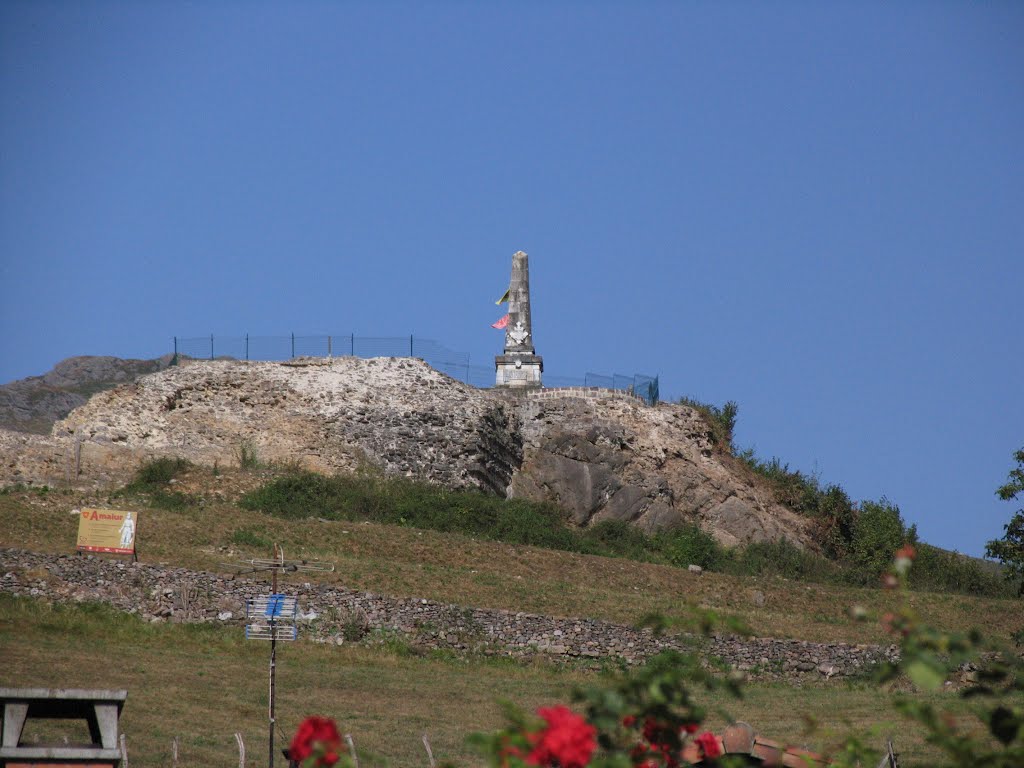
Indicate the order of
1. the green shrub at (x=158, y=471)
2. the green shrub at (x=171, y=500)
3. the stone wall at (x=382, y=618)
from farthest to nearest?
the green shrub at (x=158, y=471) < the green shrub at (x=171, y=500) < the stone wall at (x=382, y=618)

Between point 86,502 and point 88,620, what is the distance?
889 cm

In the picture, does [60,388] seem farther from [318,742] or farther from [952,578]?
[318,742]

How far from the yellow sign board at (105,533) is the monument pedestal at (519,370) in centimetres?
2279

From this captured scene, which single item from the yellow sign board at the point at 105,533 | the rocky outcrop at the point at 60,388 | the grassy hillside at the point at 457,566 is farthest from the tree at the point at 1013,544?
the rocky outcrop at the point at 60,388

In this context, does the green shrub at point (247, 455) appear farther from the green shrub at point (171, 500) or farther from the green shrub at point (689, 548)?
the green shrub at point (689, 548)

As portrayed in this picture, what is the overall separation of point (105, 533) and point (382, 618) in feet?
22.4

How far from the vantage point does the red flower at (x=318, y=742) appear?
6.24 m

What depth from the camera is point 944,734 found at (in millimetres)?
6094

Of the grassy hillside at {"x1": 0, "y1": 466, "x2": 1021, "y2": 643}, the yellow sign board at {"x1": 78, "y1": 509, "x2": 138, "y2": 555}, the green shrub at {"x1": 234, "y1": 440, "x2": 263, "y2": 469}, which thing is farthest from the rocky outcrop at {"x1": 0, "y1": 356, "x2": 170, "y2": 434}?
the yellow sign board at {"x1": 78, "y1": 509, "x2": 138, "y2": 555}

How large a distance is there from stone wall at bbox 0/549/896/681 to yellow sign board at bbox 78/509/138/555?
686mm

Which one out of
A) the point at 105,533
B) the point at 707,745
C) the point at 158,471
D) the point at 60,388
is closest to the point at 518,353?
the point at 158,471

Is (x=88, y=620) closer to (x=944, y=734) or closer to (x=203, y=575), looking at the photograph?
(x=203, y=575)

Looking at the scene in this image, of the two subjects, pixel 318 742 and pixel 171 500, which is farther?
pixel 171 500

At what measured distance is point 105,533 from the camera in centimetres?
3294
